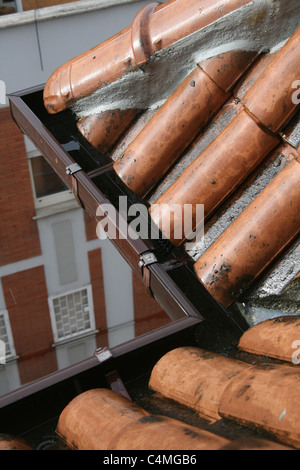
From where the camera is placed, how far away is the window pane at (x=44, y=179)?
34.9 ft

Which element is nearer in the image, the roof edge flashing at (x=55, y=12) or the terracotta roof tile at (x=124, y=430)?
the terracotta roof tile at (x=124, y=430)

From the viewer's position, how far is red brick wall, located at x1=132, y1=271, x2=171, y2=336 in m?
12.7

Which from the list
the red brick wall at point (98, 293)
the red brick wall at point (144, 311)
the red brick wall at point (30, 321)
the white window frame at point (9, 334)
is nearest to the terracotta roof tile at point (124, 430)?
the red brick wall at point (30, 321)

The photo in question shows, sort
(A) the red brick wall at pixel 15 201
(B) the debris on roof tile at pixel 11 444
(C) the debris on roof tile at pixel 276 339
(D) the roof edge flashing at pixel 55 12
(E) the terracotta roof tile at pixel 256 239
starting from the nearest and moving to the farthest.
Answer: (B) the debris on roof tile at pixel 11 444 < (C) the debris on roof tile at pixel 276 339 < (E) the terracotta roof tile at pixel 256 239 < (D) the roof edge flashing at pixel 55 12 < (A) the red brick wall at pixel 15 201

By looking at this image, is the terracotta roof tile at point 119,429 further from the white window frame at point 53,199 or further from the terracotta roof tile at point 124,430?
the white window frame at point 53,199

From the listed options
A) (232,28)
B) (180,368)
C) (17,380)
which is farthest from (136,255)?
(17,380)

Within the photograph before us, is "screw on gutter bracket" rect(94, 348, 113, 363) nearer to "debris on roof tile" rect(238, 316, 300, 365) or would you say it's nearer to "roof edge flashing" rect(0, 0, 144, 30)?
"debris on roof tile" rect(238, 316, 300, 365)

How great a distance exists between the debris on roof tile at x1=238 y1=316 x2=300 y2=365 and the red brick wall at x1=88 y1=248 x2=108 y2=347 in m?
8.98

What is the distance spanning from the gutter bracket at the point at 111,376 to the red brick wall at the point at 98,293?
883 cm

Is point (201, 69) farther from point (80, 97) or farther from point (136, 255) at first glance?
point (136, 255)

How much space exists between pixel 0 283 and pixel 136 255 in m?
8.28

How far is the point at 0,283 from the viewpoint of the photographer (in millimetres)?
11055

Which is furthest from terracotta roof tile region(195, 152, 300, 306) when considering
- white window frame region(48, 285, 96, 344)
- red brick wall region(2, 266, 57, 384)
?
white window frame region(48, 285, 96, 344)

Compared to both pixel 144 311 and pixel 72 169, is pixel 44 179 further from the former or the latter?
pixel 72 169
